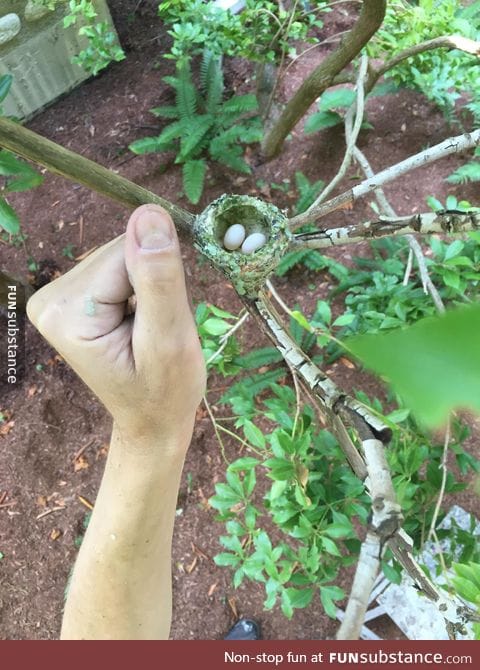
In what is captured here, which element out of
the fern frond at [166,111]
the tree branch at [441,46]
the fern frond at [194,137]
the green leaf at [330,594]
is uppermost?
the tree branch at [441,46]

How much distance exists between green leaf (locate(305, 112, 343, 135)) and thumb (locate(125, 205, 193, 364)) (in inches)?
79.4

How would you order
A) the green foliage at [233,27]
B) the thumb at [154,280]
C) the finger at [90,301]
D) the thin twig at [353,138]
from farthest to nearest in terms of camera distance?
the green foliage at [233,27] < the thin twig at [353,138] < the finger at [90,301] < the thumb at [154,280]

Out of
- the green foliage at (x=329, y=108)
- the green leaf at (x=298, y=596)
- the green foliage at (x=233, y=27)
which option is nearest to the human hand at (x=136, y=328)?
the green leaf at (x=298, y=596)

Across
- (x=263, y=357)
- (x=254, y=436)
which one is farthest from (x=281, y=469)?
(x=263, y=357)

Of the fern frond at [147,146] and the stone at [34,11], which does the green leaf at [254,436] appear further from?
the stone at [34,11]

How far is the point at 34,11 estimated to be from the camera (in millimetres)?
2594

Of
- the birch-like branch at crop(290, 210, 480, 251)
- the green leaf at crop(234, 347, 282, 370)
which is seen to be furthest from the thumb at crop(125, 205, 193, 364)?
the green leaf at crop(234, 347, 282, 370)

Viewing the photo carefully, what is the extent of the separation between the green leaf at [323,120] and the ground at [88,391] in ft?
0.38

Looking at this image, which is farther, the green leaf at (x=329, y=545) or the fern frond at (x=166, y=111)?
the fern frond at (x=166, y=111)

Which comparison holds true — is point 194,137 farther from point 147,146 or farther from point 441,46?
point 441,46

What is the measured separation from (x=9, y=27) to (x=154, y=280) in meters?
2.47

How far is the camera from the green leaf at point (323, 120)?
2645 millimetres

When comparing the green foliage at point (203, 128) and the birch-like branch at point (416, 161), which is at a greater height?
the birch-like branch at point (416, 161)

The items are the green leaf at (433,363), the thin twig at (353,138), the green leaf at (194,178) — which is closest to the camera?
the green leaf at (433,363)
